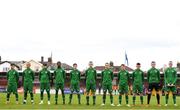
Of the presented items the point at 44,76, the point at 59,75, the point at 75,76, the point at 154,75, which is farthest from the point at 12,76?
the point at 154,75

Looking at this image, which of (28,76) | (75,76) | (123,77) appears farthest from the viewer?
(28,76)

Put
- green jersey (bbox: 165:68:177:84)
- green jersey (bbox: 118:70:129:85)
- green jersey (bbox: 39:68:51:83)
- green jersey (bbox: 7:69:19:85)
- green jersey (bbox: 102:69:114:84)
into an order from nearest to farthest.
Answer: green jersey (bbox: 165:68:177:84) → green jersey (bbox: 118:70:129:85) → green jersey (bbox: 102:69:114:84) → green jersey (bbox: 39:68:51:83) → green jersey (bbox: 7:69:19:85)

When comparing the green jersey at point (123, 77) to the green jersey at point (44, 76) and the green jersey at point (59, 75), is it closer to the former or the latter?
the green jersey at point (59, 75)

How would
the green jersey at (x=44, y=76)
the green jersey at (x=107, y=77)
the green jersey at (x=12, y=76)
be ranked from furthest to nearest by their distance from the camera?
1. the green jersey at (x=12, y=76)
2. the green jersey at (x=44, y=76)
3. the green jersey at (x=107, y=77)

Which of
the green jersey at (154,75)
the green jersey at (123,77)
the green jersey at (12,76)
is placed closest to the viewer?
the green jersey at (154,75)

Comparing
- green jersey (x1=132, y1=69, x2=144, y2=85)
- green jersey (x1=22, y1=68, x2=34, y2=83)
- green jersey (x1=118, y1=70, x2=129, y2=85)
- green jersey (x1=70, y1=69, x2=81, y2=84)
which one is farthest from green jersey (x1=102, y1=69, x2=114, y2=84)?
green jersey (x1=22, y1=68, x2=34, y2=83)

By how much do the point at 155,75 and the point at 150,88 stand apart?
2.44ft

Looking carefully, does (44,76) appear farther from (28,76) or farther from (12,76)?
(12,76)

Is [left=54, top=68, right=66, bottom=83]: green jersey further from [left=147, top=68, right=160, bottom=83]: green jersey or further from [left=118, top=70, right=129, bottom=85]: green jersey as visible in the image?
[left=147, top=68, right=160, bottom=83]: green jersey

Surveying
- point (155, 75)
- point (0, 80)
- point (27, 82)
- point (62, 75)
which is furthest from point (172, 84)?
point (0, 80)

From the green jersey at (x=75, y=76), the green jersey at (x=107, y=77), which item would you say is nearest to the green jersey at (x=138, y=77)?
the green jersey at (x=107, y=77)

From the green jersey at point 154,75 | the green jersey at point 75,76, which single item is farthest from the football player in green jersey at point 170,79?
the green jersey at point 75,76

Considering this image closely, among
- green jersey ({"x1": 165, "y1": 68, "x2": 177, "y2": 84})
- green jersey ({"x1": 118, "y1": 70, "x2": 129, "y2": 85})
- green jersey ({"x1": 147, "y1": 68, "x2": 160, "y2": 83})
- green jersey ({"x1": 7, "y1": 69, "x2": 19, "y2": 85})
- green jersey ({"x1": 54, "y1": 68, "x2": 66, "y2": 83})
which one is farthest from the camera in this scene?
green jersey ({"x1": 7, "y1": 69, "x2": 19, "y2": 85})

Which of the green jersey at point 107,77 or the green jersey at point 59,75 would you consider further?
the green jersey at point 59,75
